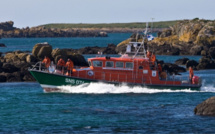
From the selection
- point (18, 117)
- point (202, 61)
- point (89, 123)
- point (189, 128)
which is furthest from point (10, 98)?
point (202, 61)

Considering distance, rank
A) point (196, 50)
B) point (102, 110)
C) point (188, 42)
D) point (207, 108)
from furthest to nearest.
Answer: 1. point (188, 42)
2. point (196, 50)
3. point (102, 110)
4. point (207, 108)

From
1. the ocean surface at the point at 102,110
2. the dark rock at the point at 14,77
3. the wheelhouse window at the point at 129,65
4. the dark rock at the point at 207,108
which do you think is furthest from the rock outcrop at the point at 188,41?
the dark rock at the point at 207,108

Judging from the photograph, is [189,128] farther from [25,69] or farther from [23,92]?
[25,69]

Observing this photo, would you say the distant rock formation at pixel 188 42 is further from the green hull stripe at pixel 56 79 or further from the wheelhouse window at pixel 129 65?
the green hull stripe at pixel 56 79

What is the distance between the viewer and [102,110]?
3303cm

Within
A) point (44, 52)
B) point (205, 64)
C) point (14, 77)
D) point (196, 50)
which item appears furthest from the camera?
point (196, 50)

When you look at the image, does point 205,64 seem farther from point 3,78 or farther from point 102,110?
point 102,110

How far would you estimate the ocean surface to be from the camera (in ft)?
91.5

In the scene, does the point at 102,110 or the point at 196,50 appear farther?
the point at 196,50

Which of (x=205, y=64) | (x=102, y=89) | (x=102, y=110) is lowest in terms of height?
(x=102, y=110)

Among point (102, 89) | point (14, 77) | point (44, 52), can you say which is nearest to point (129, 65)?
point (102, 89)

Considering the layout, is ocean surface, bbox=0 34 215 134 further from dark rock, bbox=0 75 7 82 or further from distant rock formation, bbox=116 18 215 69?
distant rock formation, bbox=116 18 215 69

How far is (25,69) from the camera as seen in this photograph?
2080 inches

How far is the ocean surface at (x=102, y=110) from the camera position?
27875mm
